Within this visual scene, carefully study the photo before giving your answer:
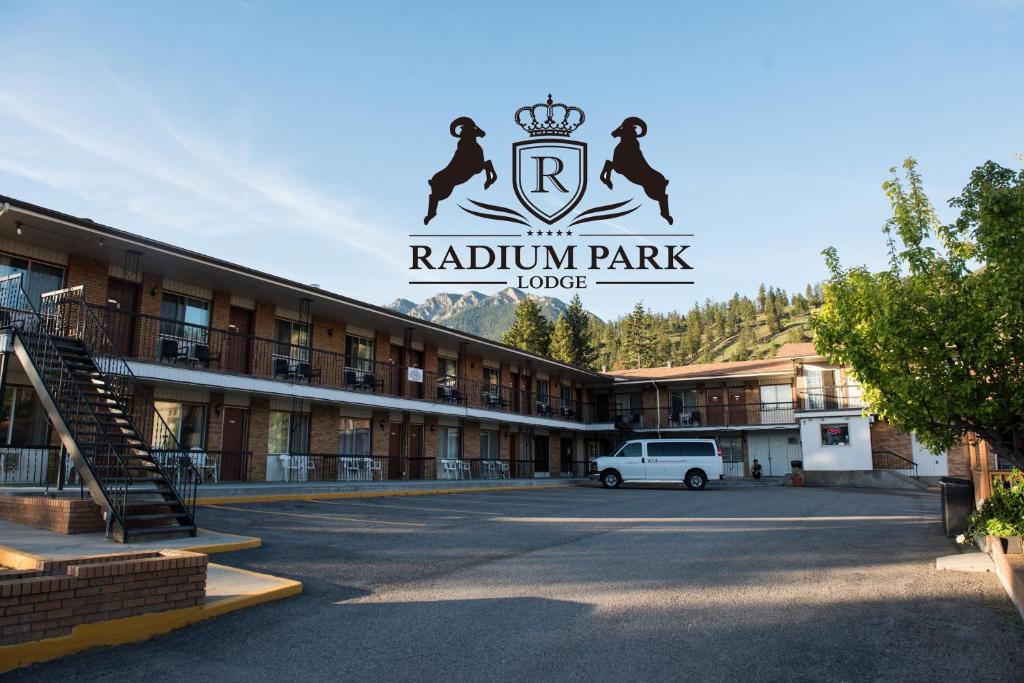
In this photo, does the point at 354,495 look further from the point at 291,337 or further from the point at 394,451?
the point at 394,451

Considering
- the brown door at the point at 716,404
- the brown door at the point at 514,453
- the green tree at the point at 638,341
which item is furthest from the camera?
the green tree at the point at 638,341

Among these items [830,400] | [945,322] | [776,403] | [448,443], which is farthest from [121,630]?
[830,400]

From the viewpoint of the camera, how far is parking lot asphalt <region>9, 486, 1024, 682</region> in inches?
191

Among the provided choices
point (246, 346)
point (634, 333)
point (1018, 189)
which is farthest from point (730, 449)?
point (634, 333)

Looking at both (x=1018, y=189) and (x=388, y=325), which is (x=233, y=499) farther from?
(x=1018, y=189)

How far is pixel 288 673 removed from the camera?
476 centimetres

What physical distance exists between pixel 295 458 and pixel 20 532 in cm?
1162

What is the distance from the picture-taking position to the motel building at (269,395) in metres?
11.5

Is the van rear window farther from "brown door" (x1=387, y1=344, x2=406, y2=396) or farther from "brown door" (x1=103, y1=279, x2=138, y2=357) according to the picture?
"brown door" (x1=103, y1=279, x2=138, y2=357)

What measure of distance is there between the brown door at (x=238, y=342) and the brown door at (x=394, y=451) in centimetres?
672

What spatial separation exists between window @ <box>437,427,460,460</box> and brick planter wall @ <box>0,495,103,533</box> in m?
18.3

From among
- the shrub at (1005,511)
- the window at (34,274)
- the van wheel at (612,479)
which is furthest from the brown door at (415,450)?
the shrub at (1005,511)

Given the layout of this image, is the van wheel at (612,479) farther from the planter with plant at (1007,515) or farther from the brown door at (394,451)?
the planter with plant at (1007,515)

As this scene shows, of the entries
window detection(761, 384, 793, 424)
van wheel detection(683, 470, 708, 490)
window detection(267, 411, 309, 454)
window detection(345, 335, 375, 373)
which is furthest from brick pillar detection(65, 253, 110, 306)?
window detection(761, 384, 793, 424)
